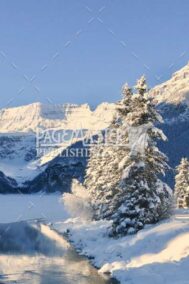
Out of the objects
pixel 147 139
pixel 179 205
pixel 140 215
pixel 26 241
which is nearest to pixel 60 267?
pixel 140 215

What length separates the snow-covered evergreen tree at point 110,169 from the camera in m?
44.7

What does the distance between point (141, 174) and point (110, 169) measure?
6.32m

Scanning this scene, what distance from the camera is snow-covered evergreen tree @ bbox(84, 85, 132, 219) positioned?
147ft

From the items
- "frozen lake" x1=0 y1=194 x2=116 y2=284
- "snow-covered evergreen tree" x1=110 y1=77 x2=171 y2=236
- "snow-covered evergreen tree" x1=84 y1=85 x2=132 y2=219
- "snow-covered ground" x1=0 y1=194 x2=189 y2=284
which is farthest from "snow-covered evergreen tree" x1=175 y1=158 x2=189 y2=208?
"snow-covered evergreen tree" x1=110 y1=77 x2=171 y2=236

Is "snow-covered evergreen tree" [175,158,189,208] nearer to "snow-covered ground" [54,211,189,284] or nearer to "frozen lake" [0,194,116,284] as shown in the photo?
"frozen lake" [0,194,116,284]

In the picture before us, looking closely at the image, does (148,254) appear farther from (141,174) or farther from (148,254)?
(141,174)

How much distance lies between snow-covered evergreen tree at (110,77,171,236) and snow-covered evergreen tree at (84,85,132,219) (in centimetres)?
105

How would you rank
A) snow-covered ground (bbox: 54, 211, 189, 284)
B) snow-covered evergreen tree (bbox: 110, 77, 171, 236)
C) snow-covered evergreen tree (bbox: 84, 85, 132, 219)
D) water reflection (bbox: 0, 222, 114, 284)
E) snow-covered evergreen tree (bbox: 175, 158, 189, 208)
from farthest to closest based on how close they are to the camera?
snow-covered evergreen tree (bbox: 175, 158, 189, 208) < snow-covered evergreen tree (bbox: 84, 85, 132, 219) < snow-covered evergreen tree (bbox: 110, 77, 171, 236) < water reflection (bbox: 0, 222, 114, 284) < snow-covered ground (bbox: 54, 211, 189, 284)

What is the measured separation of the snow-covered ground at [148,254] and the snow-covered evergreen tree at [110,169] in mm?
4150

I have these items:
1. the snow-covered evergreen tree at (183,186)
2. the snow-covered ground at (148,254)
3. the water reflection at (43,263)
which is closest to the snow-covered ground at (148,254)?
the snow-covered ground at (148,254)

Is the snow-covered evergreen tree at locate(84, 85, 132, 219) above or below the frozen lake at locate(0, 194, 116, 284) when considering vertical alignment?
above

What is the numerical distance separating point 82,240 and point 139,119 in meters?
12.1

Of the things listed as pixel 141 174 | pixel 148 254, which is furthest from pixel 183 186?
pixel 148 254

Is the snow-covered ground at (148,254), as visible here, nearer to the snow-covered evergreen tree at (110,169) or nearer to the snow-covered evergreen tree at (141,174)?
the snow-covered evergreen tree at (141,174)
